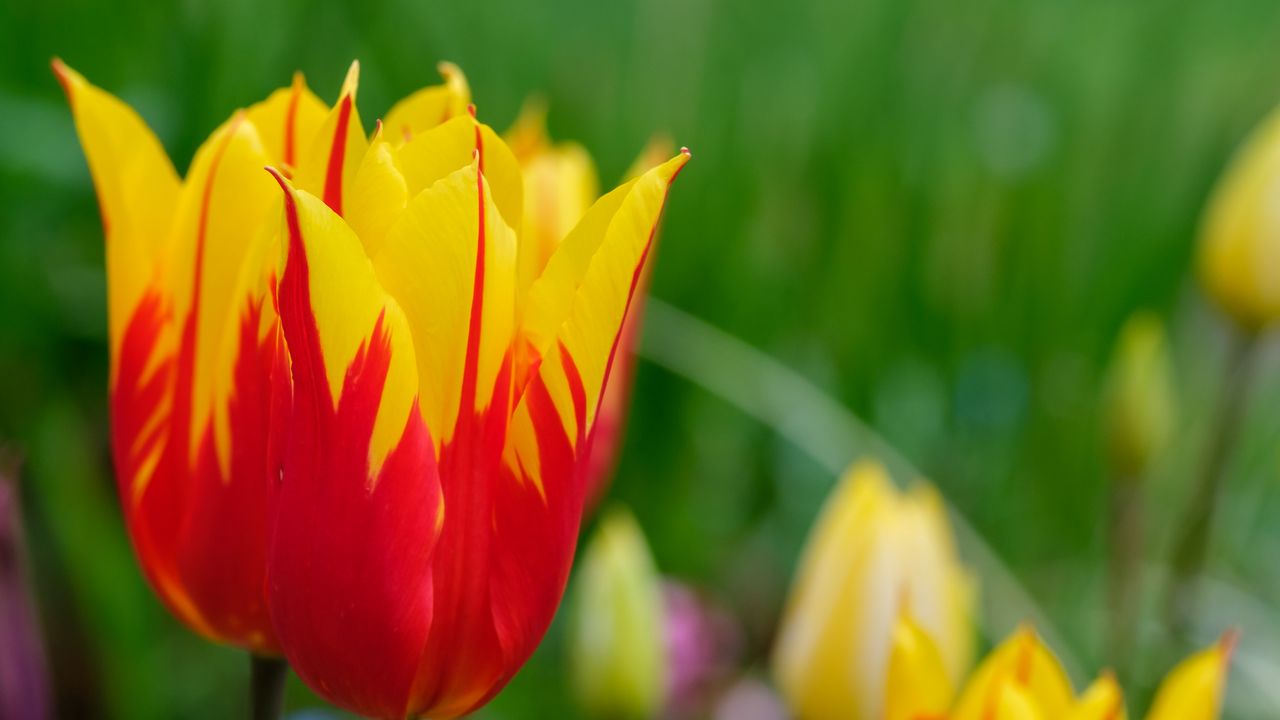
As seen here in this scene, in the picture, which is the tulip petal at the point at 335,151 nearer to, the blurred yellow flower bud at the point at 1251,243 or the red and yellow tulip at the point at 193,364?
the red and yellow tulip at the point at 193,364

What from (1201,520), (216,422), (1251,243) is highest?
(216,422)

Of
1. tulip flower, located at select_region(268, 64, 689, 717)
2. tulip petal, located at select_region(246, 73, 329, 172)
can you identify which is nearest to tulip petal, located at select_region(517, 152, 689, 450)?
tulip flower, located at select_region(268, 64, 689, 717)

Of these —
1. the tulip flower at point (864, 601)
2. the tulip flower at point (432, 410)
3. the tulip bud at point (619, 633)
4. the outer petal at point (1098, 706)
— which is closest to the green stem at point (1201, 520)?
the tulip flower at point (864, 601)

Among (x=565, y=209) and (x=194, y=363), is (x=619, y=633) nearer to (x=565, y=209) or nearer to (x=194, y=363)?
(x=565, y=209)

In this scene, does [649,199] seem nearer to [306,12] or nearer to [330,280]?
[330,280]

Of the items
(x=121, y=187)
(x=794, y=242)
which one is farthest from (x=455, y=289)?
(x=794, y=242)

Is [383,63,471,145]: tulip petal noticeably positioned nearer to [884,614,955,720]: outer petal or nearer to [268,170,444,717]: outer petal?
[268,170,444,717]: outer petal
